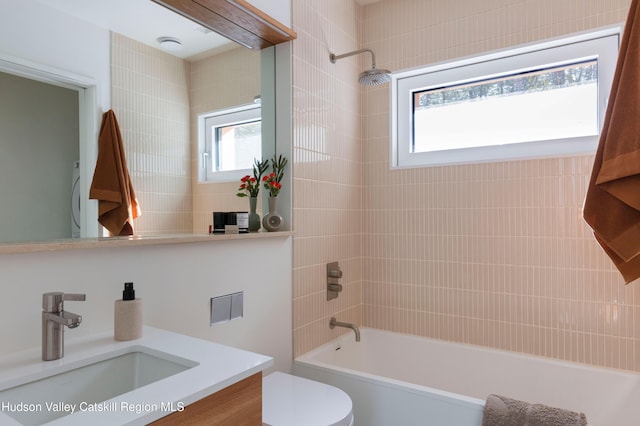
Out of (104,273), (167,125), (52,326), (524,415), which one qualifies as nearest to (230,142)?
(167,125)

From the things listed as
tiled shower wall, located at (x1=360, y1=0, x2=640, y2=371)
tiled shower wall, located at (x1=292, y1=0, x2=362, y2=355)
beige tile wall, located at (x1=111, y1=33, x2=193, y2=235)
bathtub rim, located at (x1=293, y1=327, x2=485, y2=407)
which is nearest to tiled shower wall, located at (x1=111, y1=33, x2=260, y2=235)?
beige tile wall, located at (x1=111, y1=33, x2=193, y2=235)

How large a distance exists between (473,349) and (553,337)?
0.38 meters

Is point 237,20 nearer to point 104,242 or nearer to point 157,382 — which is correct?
point 104,242

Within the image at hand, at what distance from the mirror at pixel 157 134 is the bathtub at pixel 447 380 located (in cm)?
93

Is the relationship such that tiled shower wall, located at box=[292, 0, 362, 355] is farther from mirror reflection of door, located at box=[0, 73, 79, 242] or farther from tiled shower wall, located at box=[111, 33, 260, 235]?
mirror reflection of door, located at box=[0, 73, 79, 242]

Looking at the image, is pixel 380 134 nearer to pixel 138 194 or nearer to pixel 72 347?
pixel 138 194

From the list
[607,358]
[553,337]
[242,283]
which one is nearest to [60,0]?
[242,283]

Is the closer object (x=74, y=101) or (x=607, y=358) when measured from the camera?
(x=74, y=101)

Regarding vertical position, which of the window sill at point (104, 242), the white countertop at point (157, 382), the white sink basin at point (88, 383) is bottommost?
the white sink basin at point (88, 383)

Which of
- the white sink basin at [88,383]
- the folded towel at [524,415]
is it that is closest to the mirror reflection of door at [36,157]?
the white sink basin at [88,383]

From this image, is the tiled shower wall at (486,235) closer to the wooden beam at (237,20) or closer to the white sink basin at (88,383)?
the wooden beam at (237,20)

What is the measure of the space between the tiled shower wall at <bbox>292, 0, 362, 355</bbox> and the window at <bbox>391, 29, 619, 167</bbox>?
32 cm

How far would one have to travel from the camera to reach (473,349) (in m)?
2.14

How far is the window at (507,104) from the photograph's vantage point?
1.98 meters
